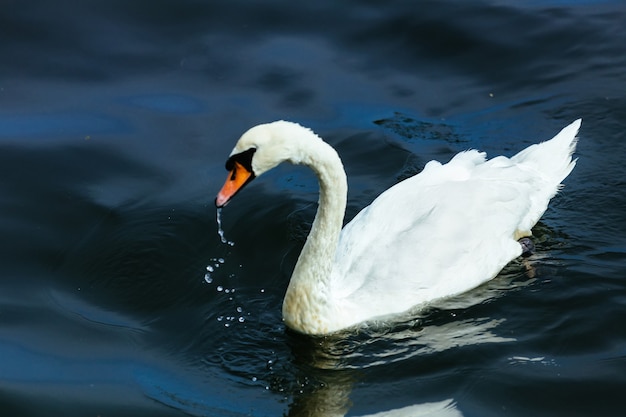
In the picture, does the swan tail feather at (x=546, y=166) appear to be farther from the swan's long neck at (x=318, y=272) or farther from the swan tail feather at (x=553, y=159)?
the swan's long neck at (x=318, y=272)

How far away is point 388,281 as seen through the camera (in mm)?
7684

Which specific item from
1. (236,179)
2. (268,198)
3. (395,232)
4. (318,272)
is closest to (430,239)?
(395,232)

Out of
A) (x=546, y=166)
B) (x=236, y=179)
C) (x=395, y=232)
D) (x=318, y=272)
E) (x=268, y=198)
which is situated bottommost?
(x=318, y=272)

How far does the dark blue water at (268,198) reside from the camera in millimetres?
6996

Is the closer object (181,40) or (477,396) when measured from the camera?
(477,396)

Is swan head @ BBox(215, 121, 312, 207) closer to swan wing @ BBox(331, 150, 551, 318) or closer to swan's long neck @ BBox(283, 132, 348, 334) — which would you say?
swan's long neck @ BBox(283, 132, 348, 334)

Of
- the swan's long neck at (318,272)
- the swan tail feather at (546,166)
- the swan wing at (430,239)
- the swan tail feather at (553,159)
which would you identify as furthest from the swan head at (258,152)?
the swan tail feather at (553,159)

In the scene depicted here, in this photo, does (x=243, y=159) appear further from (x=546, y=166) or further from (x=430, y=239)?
(x=546, y=166)

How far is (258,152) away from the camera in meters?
6.69

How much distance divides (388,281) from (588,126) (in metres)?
4.11

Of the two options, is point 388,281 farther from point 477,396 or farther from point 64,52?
point 64,52

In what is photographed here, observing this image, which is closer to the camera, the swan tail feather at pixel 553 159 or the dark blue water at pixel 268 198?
Answer: the dark blue water at pixel 268 198

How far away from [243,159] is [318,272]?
1.19m

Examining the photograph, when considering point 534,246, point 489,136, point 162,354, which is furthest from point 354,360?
point 489,136
